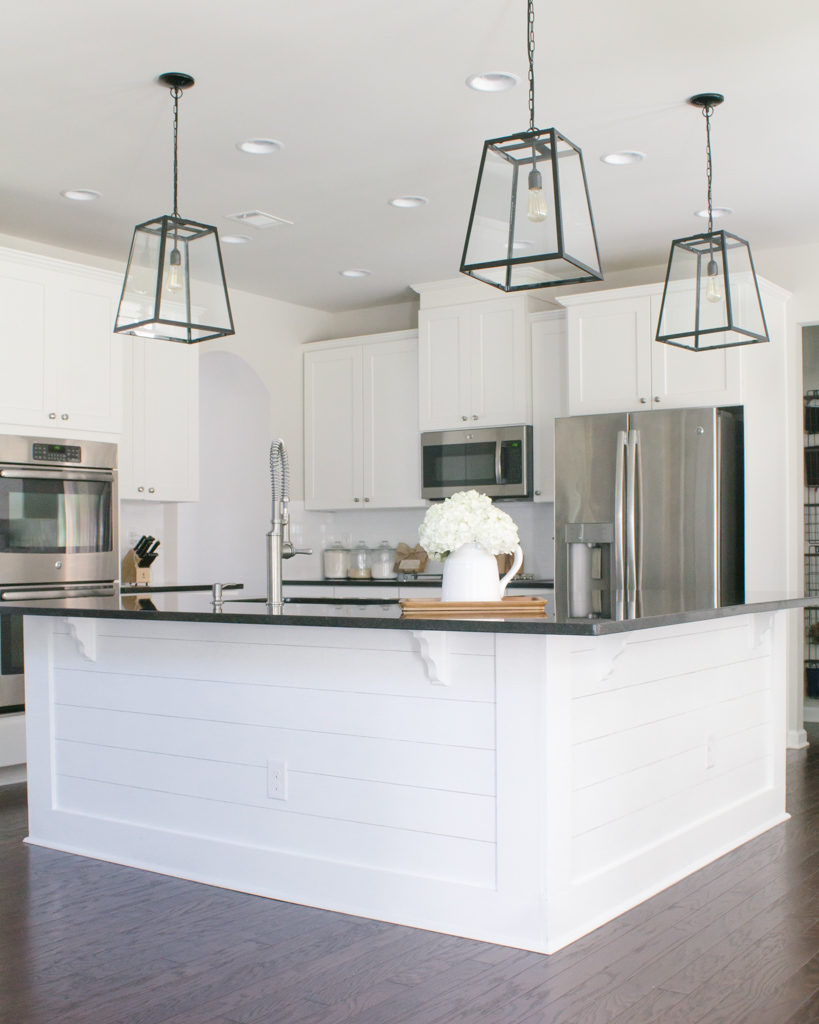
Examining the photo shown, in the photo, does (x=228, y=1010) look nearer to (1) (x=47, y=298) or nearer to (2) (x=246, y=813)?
(2) (x=246, y=813)

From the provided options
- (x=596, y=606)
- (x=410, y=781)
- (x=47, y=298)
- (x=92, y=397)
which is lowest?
(x=410, y=781)

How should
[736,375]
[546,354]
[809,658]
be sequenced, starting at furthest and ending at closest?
[809,658] < [546,354] < [736,375]

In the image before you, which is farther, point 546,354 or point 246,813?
point 546,354

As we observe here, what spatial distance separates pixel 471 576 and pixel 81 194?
2868 millimetres

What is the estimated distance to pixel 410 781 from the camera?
10.1 feet

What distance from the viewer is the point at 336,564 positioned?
23.3 ft

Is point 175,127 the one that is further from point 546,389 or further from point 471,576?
point 546,389

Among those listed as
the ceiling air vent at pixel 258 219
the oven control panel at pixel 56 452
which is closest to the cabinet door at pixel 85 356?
the oven control panel at pixel 56 452

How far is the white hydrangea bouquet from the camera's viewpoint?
3174 millimetres

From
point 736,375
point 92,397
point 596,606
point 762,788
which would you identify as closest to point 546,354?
point 736,375

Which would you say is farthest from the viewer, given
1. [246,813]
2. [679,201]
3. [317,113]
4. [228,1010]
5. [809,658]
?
[809,658]

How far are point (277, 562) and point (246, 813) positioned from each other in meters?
0.81

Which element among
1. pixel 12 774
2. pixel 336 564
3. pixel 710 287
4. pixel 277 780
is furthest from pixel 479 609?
pixel 336 564

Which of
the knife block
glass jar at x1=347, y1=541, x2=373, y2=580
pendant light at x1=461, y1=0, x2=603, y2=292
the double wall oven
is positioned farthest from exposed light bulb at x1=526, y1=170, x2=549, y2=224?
glass jar at x1=347, y1=541, x2=373, y2=580
